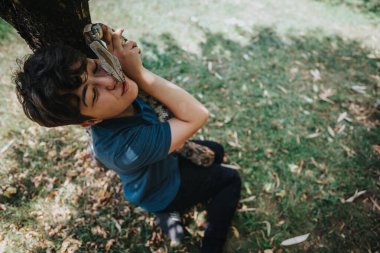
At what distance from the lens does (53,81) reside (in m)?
1.59

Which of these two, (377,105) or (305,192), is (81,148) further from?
(377,105)

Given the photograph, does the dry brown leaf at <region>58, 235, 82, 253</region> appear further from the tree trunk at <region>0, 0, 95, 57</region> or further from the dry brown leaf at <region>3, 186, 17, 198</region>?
the tree trunk at <region>0, 0, 95, 57</region>

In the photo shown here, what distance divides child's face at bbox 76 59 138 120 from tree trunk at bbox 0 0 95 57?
27cm

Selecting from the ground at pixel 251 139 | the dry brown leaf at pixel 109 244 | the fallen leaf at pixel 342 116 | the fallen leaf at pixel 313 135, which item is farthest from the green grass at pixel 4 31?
the fallen leaf at pixel 342 116

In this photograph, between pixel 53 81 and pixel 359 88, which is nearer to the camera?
pixel 53 81

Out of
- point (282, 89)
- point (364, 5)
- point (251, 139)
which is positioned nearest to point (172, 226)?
point (251, 139)

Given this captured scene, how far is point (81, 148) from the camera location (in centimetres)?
357

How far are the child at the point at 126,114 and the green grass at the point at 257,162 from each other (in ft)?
2.26

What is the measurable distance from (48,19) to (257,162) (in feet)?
8.66

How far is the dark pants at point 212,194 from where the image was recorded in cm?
262

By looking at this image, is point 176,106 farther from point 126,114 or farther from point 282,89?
point 282,89

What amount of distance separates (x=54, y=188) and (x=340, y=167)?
3.24 metres

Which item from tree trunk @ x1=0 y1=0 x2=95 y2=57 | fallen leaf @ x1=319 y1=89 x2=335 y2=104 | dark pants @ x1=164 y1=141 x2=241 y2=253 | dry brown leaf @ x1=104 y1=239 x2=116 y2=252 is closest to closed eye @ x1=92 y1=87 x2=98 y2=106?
tree trunk @ x1=0 y1=0 x2=95 y2=57

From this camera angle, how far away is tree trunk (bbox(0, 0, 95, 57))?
1.61 metres
